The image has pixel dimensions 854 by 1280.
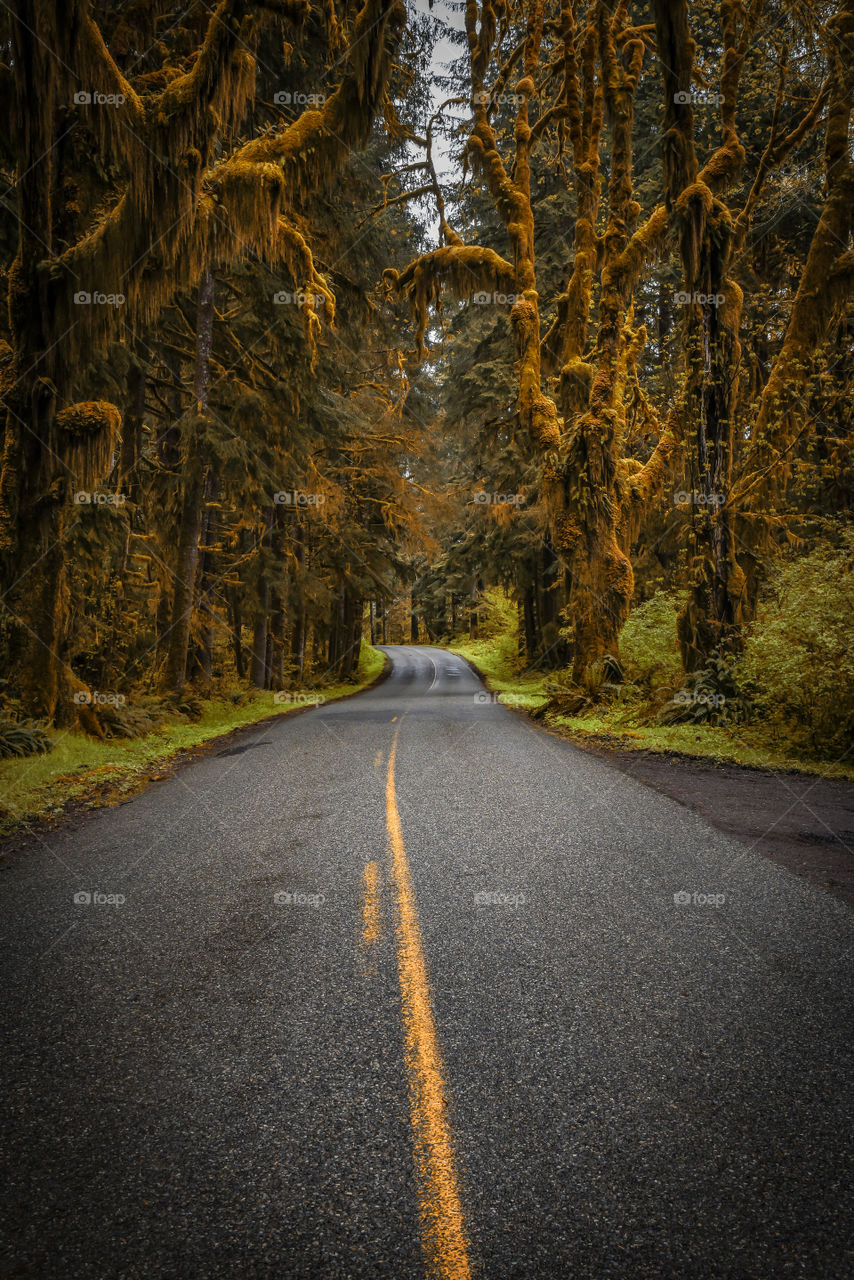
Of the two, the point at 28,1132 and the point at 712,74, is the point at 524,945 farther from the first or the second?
the point at 712,74

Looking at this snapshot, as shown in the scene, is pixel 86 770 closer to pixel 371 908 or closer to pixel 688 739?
pixel 371 908

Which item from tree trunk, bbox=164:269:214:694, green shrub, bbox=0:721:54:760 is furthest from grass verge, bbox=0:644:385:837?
tree trunk, bbox=164:269:214:694

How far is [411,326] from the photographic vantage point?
21172mm

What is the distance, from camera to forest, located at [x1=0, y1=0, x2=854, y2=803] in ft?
28.3

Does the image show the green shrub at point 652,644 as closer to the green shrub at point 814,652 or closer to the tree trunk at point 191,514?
the green shrub at point 814,652

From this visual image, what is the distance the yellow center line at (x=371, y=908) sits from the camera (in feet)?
12.4

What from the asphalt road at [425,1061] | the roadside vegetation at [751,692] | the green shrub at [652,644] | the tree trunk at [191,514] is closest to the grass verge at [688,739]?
the roadside vegetation at [751,692]

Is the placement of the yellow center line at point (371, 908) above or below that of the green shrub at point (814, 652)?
below

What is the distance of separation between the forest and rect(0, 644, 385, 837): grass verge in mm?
334

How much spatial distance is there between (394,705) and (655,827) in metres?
12.6

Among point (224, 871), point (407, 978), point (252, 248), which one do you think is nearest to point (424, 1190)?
point (407, 978)

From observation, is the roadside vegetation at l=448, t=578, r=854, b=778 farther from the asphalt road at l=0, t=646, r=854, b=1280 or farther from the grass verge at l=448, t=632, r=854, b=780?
the asphalt road at l=0, t=646, r=854, b=1280

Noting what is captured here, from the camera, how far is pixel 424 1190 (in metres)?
2.04

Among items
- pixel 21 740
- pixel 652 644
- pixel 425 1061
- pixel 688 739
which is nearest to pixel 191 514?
pixel 21 740
